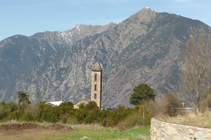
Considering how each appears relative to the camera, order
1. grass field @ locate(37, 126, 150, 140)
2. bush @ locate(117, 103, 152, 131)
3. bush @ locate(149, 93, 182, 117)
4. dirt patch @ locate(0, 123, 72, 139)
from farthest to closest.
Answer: bush @ locate(117, 103, 152, 131), dirt patch @ locate(0, 123, 72, 139), grass field @ locate(37, 126, 150, 140), bush @ locate(149, 93, 182, 117)

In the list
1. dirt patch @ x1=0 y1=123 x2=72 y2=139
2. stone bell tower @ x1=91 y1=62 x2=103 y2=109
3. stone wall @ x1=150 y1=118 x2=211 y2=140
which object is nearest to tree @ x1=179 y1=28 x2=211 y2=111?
stone wall @ x1=150 y1=118 x2=211 y2=140

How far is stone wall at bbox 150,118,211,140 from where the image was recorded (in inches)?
577

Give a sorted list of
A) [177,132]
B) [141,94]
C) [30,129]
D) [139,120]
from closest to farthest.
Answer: [177,132]
[30,129]
[139,120]
[141,94]

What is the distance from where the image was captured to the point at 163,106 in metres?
21.6

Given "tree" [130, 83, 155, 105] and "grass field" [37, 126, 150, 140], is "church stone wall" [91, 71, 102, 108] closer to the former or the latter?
"tree" [130, 83, 155, 105]

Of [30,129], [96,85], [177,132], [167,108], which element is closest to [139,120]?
[30,129]

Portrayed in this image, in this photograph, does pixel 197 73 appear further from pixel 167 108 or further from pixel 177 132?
pixel 177 132

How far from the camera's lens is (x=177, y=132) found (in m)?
16.0

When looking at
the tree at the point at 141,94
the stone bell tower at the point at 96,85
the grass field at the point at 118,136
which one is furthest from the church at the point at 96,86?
the grass field at the point at 118,136

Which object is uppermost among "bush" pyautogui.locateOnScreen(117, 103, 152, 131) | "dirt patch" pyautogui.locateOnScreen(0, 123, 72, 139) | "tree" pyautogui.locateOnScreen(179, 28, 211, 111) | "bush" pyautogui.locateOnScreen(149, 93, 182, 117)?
"tree" pyautogui.locateOnScreen(179, 28, 211, 111)

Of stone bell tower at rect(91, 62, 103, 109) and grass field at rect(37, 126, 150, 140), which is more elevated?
stone bell tower at rect(91, 62, 103, 109)

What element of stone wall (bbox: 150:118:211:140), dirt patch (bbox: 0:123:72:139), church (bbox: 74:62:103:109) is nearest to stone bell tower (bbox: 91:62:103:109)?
church (bbox: 74:62:103:109)

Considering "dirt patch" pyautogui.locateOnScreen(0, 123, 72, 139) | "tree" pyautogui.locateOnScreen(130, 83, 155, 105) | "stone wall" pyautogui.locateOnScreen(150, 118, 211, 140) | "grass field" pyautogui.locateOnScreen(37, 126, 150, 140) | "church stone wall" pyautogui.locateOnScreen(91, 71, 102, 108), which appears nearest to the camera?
"stone wall" pyautogui.locateOnScreen(150, 118, 211, 140)

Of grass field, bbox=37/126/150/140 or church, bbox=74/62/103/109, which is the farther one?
church, bbox=74/62/103/109
